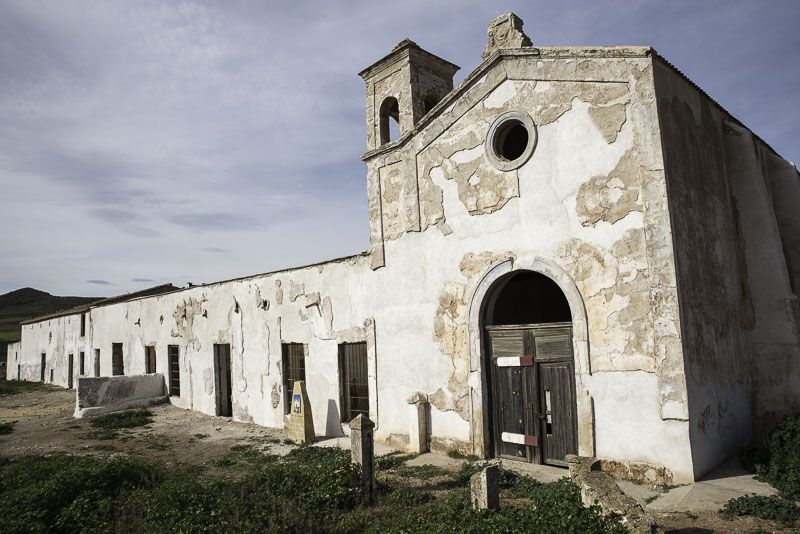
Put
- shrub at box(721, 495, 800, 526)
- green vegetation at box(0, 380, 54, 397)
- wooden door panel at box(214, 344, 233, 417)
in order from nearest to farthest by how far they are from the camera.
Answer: shrub at box(721, 495, 800, 526)
wooden door panel at box(214, 344, 233, 417)
green vegetation at box(0, 380, 54, 397)

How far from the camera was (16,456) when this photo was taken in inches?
447

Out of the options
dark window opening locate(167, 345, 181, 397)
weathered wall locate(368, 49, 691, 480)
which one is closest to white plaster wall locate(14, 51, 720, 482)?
weathered wall locate(368, 49, 691, 480)

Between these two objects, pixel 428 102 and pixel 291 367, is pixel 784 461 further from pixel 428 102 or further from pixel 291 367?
pixel 291 367

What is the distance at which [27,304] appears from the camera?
60.4 meters

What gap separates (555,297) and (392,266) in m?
3.94

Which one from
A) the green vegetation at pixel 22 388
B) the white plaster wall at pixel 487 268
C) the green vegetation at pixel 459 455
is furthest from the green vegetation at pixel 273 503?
the green vegetation at pixel 22 388

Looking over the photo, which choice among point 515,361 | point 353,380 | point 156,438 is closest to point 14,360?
point 156,438

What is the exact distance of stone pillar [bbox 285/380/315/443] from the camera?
12.1 meters

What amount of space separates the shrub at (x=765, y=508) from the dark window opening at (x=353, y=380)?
717cm

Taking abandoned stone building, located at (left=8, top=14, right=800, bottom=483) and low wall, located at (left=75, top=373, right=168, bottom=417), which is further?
low wall, located at (left=75, top=373, right=168, bottom=417)

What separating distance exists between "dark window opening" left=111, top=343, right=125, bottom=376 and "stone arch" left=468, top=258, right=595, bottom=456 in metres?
17.9

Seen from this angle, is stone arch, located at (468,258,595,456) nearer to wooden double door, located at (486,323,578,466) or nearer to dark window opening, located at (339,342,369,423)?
wooden double door, located at (486,323,578,466)

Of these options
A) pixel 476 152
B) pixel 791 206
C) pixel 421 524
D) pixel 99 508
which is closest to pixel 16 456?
pixel 99 508

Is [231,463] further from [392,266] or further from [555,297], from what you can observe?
[555,297]
